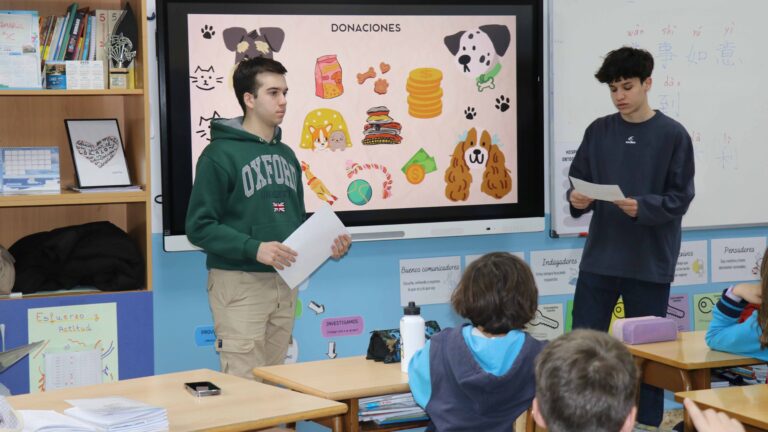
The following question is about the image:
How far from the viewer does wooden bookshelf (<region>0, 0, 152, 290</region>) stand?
3820 mm

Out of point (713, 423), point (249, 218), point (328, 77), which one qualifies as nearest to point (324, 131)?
point (328, 77)

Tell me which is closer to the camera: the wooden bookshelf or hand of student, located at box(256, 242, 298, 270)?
hand of student, located at box(256, 242, 298, 270)

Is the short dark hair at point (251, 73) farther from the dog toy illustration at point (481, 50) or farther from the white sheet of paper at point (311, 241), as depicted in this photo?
the dog toy illustration at point (481, 50)

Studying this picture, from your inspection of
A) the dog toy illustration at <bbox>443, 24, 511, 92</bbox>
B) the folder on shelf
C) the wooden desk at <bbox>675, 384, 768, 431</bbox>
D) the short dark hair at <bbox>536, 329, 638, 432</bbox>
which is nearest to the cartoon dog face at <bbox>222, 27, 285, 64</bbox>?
the dog toy illustration at <bbox>443, 24, 511, 92</bbox>

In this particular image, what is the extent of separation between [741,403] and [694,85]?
2.94 m

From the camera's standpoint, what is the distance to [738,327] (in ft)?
10.3

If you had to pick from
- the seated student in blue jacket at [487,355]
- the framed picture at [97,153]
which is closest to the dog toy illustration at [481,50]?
the framed picture at [97,153]

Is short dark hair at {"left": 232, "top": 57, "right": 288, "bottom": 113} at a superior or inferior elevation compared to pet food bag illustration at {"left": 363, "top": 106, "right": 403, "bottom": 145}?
superior

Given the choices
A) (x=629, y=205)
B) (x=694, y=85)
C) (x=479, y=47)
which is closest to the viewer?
(x=629, y=205)

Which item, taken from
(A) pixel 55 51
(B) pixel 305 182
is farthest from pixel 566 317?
(A) pixel 55 51

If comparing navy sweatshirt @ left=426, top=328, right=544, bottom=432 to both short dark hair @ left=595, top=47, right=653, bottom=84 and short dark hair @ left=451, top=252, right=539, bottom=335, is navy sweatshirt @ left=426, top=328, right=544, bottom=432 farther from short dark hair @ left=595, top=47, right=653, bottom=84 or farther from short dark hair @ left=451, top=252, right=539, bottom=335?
short dark hair @ left=595, top=47, right=653, bottom=84

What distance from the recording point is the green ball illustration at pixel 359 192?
449cm

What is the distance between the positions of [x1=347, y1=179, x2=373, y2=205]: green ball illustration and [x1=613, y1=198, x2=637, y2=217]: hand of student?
3.95 feet

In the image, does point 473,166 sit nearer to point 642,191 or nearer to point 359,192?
point 359,192
